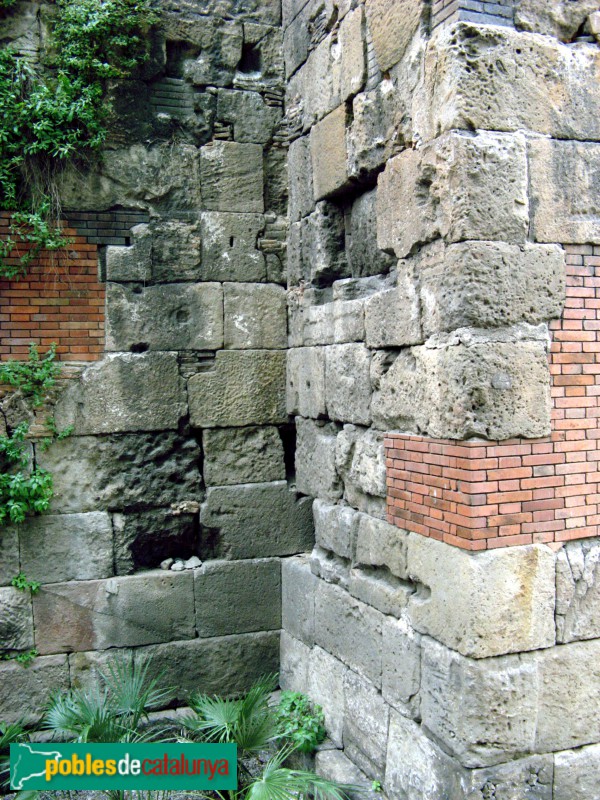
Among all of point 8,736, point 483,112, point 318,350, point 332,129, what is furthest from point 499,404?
point 8,736

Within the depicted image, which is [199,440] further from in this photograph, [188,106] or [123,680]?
[188,106]

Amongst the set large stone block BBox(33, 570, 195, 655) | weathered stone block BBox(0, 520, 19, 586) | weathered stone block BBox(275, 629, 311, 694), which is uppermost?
weathered stone block BBox(0, 520, 19, 586)

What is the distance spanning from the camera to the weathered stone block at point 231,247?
224 inches

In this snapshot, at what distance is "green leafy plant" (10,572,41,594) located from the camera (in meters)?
5.29

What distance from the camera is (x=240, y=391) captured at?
18.9 feet

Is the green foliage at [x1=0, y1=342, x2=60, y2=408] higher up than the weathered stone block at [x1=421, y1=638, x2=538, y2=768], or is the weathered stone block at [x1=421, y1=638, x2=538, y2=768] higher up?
the green foliage at [x1=0, y1=342, x2=60, y2=408]

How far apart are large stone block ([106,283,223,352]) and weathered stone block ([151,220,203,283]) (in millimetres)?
80

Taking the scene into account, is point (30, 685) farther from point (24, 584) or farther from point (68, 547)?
point (68, 547)

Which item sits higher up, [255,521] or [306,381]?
[306,381]

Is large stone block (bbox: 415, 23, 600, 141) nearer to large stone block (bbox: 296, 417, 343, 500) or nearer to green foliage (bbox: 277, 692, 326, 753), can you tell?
large stone block (bbox: 296, 417, 343, 500)

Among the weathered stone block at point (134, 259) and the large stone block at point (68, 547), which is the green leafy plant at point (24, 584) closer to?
the large stone block at point (68, 547)

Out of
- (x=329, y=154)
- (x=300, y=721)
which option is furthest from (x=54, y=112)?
(x=300, y=721)

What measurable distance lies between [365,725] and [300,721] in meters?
0.68

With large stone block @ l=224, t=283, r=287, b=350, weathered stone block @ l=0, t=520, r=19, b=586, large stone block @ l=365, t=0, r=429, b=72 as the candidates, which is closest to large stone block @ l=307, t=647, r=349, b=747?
weathered stone block @ l=0, t=520, r=19, b=586
